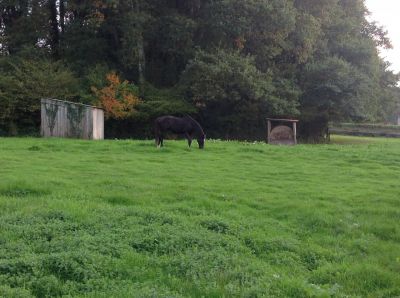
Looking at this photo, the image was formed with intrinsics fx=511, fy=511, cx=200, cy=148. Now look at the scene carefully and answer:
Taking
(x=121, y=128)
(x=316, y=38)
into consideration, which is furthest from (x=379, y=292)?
(x=316, y=38)

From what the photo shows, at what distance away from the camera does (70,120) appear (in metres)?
25.3

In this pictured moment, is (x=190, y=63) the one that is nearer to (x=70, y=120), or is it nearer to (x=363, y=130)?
→ (x=70, y=120)

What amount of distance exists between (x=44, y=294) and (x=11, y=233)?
204 centimetres

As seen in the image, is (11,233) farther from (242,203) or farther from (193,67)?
(193,67)

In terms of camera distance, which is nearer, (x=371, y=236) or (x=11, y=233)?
(x=11, y=233)

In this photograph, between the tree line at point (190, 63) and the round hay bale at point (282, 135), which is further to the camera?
the tree line at point (190, 63)

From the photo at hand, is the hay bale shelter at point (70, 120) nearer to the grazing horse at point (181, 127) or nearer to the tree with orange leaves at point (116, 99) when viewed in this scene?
the tree with orange leaves at point (116, 99)

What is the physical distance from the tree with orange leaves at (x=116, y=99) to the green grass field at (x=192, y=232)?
15.6m

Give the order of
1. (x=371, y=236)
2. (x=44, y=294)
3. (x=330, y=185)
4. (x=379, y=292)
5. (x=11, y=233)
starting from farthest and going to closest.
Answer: (x=330, y=185), (x=371, y=236), (x=11, y=233), (x=379, y=292), (x=44, y=294)

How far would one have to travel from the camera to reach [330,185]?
13.5 metres

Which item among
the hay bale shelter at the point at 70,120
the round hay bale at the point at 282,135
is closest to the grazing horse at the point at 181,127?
the hay bale shelter at the point at 70,120

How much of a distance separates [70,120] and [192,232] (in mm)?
18458

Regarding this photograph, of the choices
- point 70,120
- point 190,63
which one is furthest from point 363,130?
point 70,120

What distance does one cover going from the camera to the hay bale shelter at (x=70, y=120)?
82.2 ft
